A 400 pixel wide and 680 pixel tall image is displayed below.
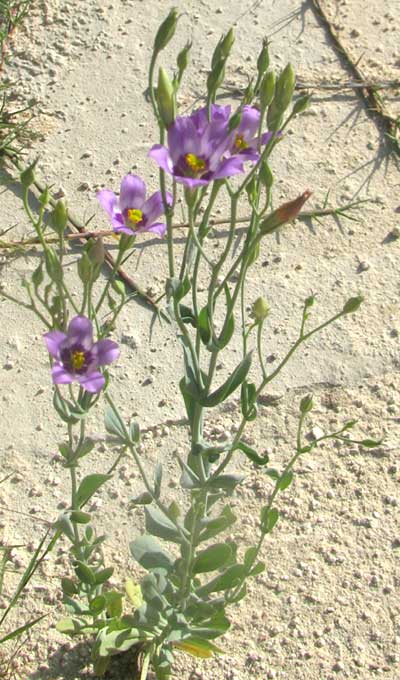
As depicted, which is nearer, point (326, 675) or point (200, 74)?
point (326, 675)

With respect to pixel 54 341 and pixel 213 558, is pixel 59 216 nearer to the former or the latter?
pixel 54 341

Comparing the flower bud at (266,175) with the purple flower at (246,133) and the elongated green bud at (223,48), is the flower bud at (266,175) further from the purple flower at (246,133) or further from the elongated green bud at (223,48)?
Result: the elongated green bud at (223,48)

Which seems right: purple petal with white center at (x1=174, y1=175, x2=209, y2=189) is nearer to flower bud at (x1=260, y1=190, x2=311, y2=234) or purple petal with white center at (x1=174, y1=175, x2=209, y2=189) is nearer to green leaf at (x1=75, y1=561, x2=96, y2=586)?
flower bud at (x1=260, y1=190, x2=311, y2=234)

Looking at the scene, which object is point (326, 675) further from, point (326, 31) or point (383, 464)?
point (326, 31)

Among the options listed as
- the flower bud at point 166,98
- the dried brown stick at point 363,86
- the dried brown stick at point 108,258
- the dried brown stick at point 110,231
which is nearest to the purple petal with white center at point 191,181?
the flower bud at point 166,98

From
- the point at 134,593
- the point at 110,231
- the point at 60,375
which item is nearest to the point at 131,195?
the point at 60,375

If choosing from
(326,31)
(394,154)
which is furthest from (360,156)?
(326,31)
